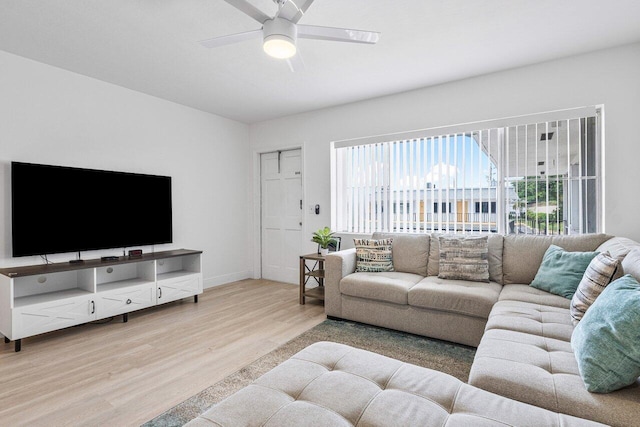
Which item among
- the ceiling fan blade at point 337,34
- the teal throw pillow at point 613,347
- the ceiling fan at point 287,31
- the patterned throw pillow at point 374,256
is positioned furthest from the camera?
the patterned throw pillow at point 374,256

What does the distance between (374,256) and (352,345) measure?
104 cm

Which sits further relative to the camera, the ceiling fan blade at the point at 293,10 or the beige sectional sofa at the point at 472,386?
the ceiling fan blade at the point at 293,10

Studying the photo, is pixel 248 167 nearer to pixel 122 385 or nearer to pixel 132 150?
pixel 132 150

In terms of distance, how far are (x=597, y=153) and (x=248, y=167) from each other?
4497 mm

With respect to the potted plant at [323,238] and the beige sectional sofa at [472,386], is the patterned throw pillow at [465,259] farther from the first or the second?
the potted plant at [323,238]

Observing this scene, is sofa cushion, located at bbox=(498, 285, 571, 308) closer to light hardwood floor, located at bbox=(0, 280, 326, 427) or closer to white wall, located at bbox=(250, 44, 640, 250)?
white wall, located at bbox=(250, 44, 640, 250)

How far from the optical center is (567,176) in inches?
122

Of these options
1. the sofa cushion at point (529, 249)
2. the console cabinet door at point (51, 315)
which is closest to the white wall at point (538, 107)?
the sofa cushion at point (529, 249)

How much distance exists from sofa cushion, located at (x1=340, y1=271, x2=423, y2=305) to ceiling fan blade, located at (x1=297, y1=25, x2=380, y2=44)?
1990 millimetres

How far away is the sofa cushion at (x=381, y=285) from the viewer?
9.16 feet

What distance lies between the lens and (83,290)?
309 cm

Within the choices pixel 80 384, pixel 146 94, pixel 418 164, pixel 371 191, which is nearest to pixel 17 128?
pixel 146 94

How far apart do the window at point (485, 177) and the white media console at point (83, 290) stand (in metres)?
2.42

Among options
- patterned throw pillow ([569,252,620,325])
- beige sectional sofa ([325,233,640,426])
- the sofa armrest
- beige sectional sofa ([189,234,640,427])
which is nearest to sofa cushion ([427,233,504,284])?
beige sectional sofa ([325,233,640,426])
